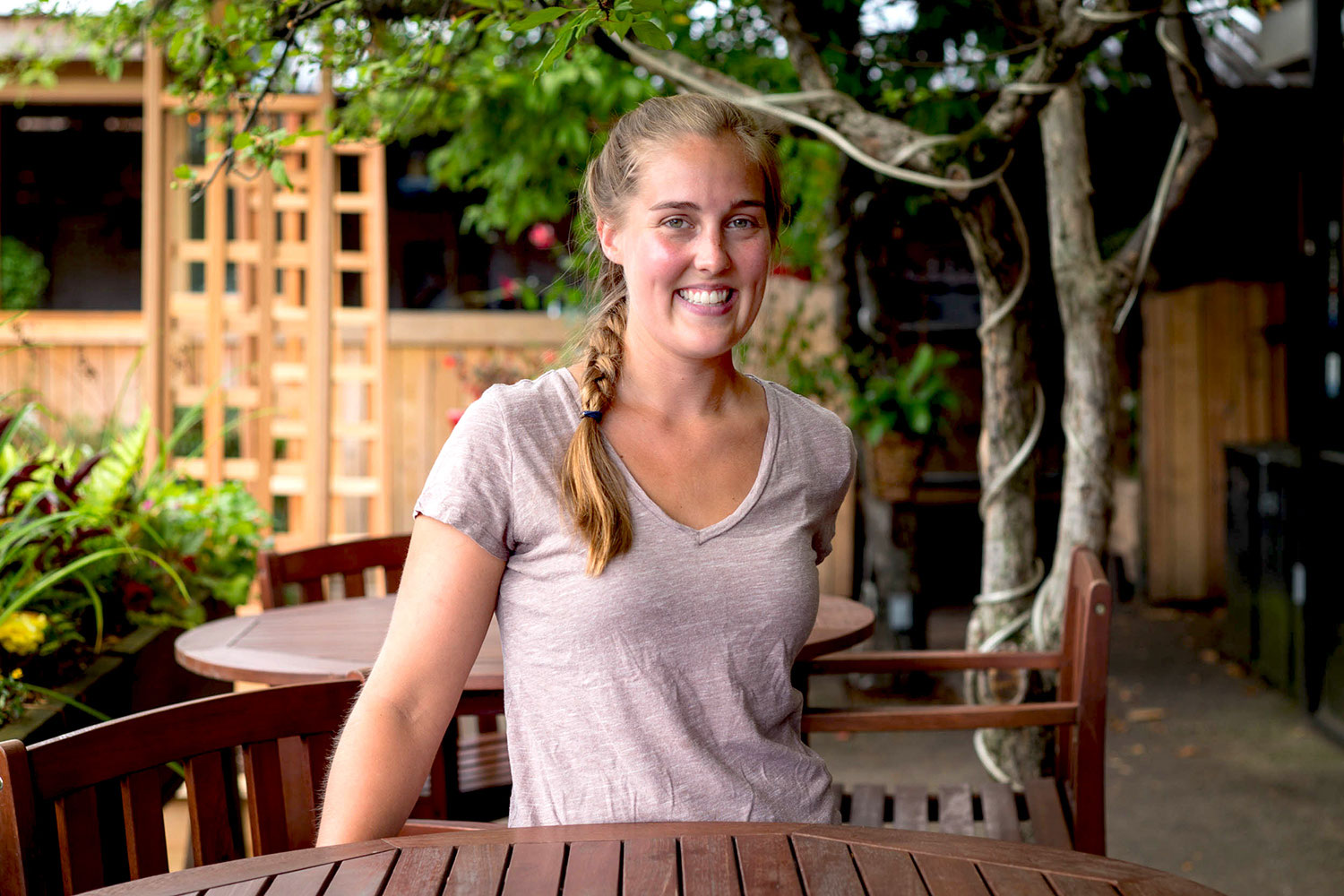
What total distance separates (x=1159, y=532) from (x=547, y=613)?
19.2 ft

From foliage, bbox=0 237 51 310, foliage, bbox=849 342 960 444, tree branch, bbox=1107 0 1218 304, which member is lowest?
foliage, bbox=849 342 960 444

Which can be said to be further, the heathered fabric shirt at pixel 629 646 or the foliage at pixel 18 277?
the foliage at pixel 18 277

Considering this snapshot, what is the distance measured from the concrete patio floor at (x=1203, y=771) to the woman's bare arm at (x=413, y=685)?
221 centimetres

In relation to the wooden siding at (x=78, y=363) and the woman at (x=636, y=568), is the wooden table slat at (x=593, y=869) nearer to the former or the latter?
the woman at (x=636, y=568)

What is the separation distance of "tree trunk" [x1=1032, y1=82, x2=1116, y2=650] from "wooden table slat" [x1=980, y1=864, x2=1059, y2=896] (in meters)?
1.77

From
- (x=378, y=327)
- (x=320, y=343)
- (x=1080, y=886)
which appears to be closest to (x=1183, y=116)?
(x=1080, y=886)

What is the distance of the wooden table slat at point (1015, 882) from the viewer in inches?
43.3

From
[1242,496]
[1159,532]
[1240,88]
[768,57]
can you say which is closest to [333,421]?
[768,57]

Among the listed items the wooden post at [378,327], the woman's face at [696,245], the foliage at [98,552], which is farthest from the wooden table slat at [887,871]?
the wooden post at [378,327]

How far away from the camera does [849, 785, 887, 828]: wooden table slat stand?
2309 mm

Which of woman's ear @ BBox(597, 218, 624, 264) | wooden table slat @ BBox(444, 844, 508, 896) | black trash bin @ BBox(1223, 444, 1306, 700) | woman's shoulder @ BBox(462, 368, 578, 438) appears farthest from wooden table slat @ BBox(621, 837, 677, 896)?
black trash bin @ BBox(1223, 444, 1306, 700)

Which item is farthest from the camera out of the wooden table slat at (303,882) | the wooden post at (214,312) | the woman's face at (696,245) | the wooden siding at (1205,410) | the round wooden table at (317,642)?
the wooden siding at (1205,410)

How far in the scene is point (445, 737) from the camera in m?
2.25

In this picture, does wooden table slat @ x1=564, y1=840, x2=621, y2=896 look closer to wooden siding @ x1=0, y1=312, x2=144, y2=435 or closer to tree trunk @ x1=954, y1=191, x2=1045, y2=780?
tree trunk @ x1=954, y1=191, x2=1045, y2=780
